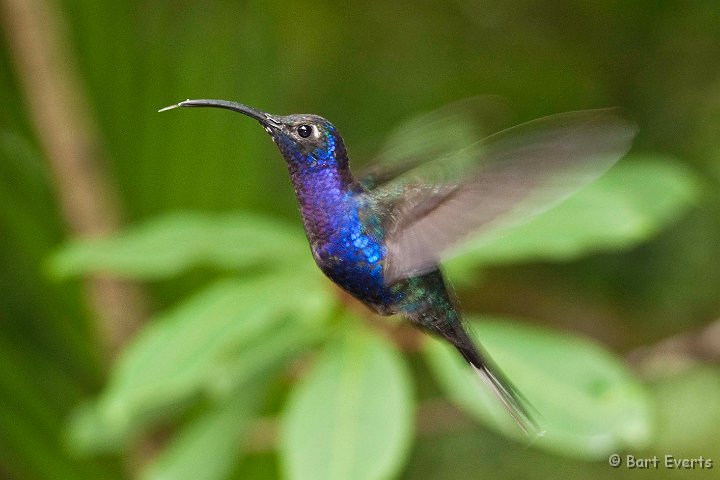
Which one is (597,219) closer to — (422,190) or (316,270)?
(316,270)

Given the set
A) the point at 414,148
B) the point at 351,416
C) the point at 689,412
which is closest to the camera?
the point at 414,148

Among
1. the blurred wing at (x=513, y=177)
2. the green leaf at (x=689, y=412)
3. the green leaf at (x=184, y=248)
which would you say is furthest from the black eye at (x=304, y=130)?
the green leaf at (x=689, y=412)

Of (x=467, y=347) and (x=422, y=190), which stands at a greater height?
(x=422, y=190)

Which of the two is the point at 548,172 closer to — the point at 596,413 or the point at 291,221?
the point at 596,413

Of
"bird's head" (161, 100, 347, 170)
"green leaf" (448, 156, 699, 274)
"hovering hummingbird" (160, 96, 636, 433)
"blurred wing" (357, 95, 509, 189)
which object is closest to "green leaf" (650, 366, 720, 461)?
"green leaf" (448, 156, 699, 274)

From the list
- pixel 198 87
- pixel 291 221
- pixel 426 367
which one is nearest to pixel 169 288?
pixel 291 221

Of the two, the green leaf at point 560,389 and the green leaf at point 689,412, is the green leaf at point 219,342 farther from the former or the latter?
the green leaf at point 689,412

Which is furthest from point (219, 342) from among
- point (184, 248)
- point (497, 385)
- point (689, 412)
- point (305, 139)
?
point (689, 412)
